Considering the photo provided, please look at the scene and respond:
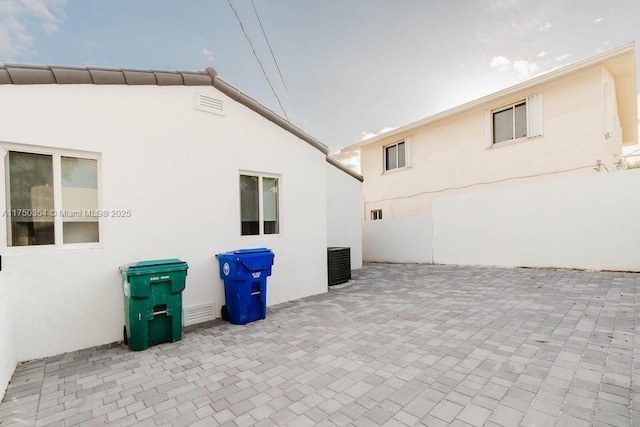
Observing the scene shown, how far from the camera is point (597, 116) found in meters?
9.09

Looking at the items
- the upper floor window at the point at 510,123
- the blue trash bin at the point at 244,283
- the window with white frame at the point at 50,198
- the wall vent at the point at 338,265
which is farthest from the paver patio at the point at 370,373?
the upper floor window at the point at 510,123

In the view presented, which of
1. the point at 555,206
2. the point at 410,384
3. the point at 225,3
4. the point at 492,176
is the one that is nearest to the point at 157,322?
the point at 410,384

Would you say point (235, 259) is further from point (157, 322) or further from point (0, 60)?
point (0, 60)

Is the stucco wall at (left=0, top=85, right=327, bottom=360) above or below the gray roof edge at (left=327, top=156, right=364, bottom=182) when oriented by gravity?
below

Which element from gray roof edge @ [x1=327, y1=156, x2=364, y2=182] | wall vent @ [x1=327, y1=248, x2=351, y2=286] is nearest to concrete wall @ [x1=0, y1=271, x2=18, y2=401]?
wall vent @ [x1=327, y1=248, x2=351, y2=286]

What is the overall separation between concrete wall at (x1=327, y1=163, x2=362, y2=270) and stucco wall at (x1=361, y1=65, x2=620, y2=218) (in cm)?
436

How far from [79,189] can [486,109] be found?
13534 millimetres

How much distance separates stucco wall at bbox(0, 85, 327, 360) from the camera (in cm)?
369

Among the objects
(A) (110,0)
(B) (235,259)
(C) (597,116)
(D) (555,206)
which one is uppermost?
(A) (110,0)

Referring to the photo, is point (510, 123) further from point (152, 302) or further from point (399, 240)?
point (152, 302)

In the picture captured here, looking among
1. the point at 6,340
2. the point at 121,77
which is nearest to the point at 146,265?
the point at 6,340

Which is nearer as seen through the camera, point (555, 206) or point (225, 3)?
point (225, 3)

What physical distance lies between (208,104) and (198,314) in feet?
12.7

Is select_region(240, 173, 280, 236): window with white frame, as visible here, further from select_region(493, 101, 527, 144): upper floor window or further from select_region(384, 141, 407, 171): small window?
select_region(384, 141, 407, 171): small window
